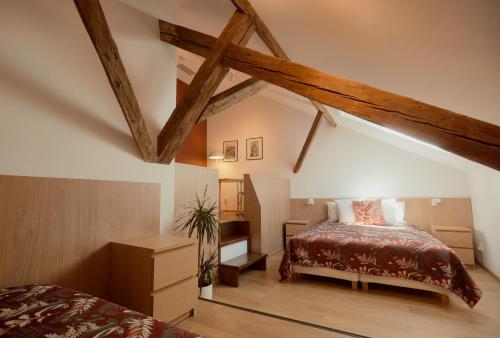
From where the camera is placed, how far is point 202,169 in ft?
9.73

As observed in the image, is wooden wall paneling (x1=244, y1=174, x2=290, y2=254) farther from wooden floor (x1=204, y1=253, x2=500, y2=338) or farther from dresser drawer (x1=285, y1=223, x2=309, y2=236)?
wooden floor (x1=204, y1=253, x2=500, y2=338)

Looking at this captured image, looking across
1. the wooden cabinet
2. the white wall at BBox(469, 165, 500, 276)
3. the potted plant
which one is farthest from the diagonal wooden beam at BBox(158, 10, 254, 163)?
the white wall at BBox(469, 165, 500, 276)

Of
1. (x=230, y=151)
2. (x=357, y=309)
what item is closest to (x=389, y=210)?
(x=357, y=309)

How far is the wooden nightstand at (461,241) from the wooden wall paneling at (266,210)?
7.83 feet

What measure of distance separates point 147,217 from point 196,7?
7.48 feet

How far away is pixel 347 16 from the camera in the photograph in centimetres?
168

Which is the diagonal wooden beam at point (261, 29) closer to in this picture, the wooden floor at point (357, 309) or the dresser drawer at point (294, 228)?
the wooden floor at point (357, 309)

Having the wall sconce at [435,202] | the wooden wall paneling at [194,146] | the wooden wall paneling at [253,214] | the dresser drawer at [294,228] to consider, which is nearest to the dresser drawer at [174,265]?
the wooden wall paneling at [253,214]

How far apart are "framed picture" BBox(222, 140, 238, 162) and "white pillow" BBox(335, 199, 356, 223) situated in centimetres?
253

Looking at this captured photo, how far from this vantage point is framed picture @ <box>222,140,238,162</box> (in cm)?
576

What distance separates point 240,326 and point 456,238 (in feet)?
11.0

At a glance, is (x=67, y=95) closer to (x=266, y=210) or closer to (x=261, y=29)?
(x=261, y=29)

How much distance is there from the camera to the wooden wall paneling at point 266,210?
3775 millimetres

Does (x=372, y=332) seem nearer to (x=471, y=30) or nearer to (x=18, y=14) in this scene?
(x=471, y=30)
